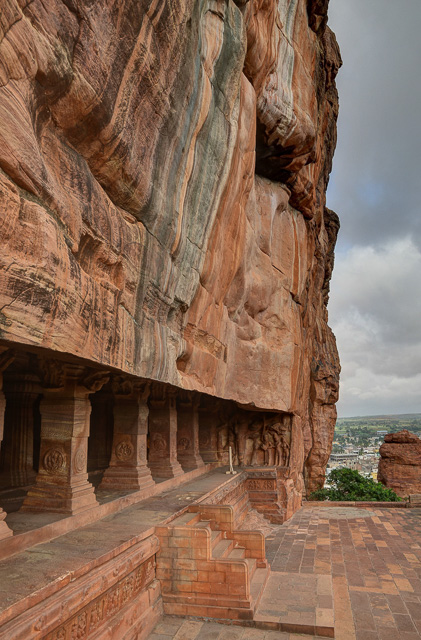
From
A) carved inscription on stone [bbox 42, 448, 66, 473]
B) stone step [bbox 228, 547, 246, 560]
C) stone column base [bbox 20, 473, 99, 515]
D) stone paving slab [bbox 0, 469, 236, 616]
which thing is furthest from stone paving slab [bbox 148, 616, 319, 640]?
carved inscription on stone [bbox 42, 448, 66, 473]

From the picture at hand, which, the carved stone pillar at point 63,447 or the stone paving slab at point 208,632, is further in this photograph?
the carved stone pillar at point 63,447

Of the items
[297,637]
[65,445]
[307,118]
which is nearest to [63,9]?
[65,445]

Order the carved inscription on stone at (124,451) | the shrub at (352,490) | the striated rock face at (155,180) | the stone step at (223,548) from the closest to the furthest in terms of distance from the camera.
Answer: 1. the striated rock face at (155,180)
2. the stone step at (223,548)
3. the carved inscription on stone at (124,451)
4. the shrub at (352,490)

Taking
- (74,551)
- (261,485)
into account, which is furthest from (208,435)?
(74,551)

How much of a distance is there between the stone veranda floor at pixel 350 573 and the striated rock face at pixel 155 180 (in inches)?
169

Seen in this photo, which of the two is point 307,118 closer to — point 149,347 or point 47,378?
point 149,347

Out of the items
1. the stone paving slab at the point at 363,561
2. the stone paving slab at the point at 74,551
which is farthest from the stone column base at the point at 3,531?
the stone paving slab at the point at 363,561

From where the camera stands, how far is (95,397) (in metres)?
14.2

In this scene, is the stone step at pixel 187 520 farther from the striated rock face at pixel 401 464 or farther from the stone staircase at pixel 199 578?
the striated rock face at pixel 401 464

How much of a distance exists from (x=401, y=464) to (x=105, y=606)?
99.0 feet

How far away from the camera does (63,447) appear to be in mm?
8461

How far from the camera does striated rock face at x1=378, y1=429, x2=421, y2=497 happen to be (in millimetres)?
31125

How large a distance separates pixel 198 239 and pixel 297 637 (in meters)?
7.76

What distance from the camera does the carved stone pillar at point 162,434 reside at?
13367 millimetres
